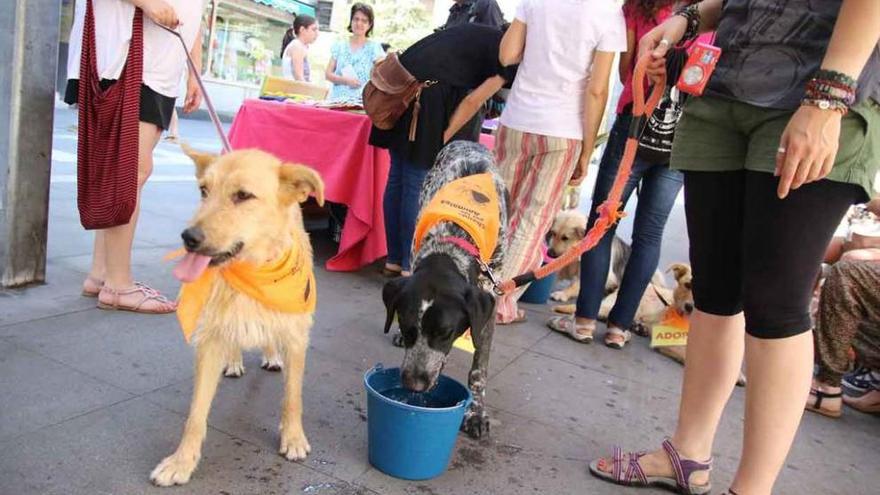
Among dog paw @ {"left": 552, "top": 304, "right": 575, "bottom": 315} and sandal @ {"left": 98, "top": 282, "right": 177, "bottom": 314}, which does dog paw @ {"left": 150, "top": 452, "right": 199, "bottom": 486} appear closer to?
sandal @ {"left": 98, "top": 282, "right": 177, "bottom": 314}

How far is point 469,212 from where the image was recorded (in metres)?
3.21

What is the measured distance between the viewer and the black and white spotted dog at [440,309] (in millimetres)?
2654

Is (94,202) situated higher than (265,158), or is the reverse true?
(265,158)

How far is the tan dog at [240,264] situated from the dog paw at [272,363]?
2.51ft

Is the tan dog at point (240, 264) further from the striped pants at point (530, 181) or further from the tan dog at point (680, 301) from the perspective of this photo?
the tan dog at point (680, 301)

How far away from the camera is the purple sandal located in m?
2.59

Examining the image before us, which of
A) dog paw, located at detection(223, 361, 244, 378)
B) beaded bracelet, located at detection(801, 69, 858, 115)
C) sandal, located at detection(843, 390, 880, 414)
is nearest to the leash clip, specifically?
dog paw, located at detection(223, 361, 244, 378)

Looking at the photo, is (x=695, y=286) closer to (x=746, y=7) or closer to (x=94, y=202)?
(x=746, y=7)

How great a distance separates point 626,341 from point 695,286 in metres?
2.51

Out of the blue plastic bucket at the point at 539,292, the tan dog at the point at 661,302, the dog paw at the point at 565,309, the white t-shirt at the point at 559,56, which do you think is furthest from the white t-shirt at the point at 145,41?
the tan dog at the point at 661,302

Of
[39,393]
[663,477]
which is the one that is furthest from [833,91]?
[39,393]

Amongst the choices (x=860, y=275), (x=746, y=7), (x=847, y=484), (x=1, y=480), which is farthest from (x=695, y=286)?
(x=1, y=480)

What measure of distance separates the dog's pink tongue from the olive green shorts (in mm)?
1708

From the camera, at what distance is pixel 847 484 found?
3068 millimetres
